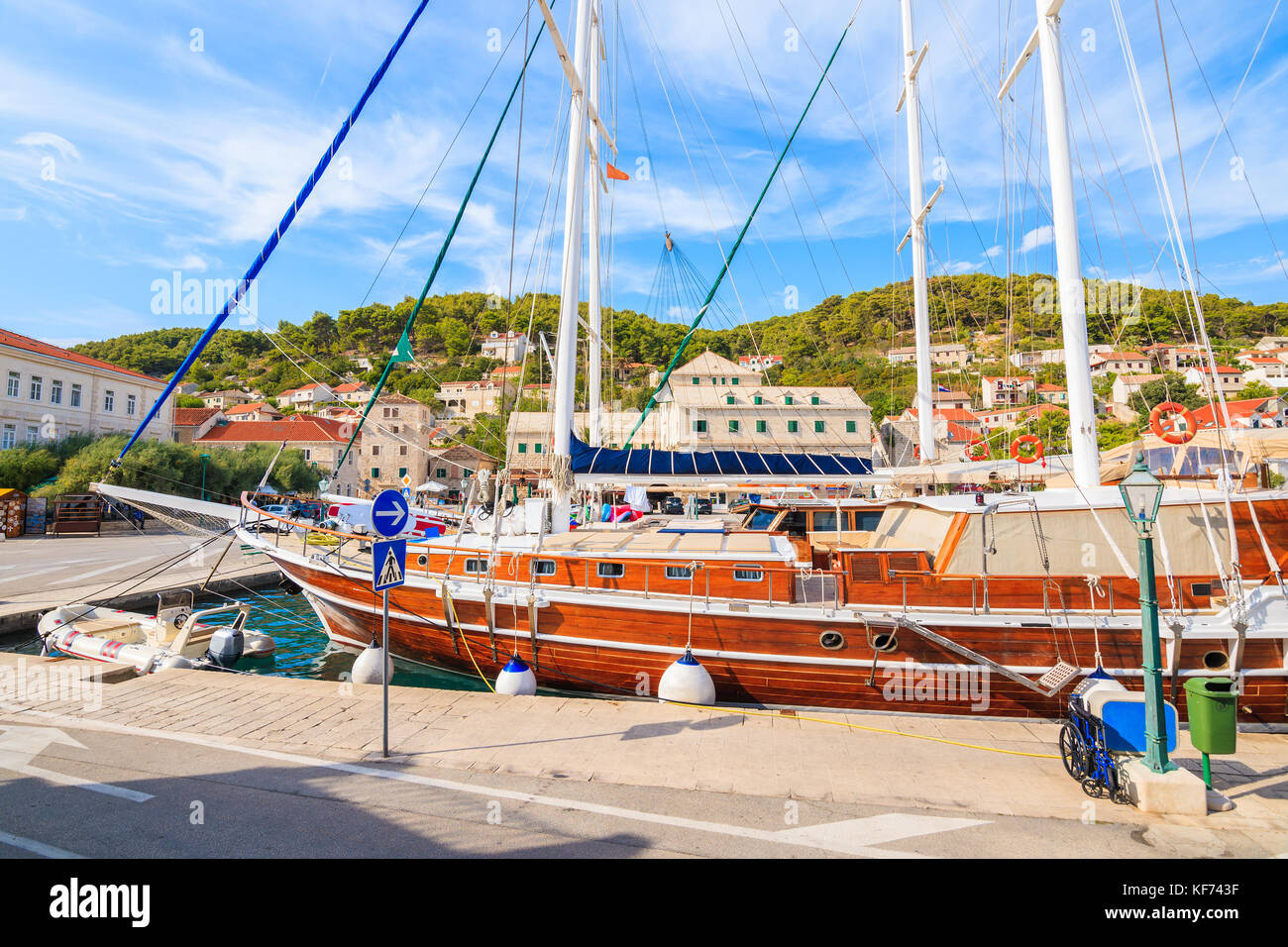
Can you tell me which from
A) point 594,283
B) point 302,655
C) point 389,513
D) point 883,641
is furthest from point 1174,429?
point 302,655

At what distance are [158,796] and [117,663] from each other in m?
7.20

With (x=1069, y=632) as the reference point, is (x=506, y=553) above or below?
above

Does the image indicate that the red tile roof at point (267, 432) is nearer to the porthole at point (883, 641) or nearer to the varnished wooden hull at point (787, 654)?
the varnished wooden hull at point (787, 654)

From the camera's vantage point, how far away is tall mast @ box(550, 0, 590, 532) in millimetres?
10328

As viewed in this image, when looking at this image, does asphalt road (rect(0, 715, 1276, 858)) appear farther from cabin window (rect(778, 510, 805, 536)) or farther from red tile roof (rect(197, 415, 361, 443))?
red tile roof (rect(197, 415, 361, 443))

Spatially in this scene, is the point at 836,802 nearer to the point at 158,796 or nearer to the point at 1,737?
the point at 158,796

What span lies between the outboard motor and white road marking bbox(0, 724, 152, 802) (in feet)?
15.0

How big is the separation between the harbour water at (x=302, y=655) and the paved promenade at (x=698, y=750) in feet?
10.4

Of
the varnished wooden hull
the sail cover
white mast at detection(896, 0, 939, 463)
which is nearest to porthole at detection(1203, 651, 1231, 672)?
the varnished wooden hull

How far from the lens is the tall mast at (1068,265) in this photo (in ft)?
26.4

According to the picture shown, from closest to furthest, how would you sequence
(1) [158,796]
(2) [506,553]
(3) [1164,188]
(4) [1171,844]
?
(4) [1171,844] < (1) [158,796] < (3) [1164,188] < (2) [506,553]

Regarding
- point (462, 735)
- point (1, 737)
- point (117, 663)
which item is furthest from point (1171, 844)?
point (117, 663)

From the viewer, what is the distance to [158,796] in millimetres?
4836
